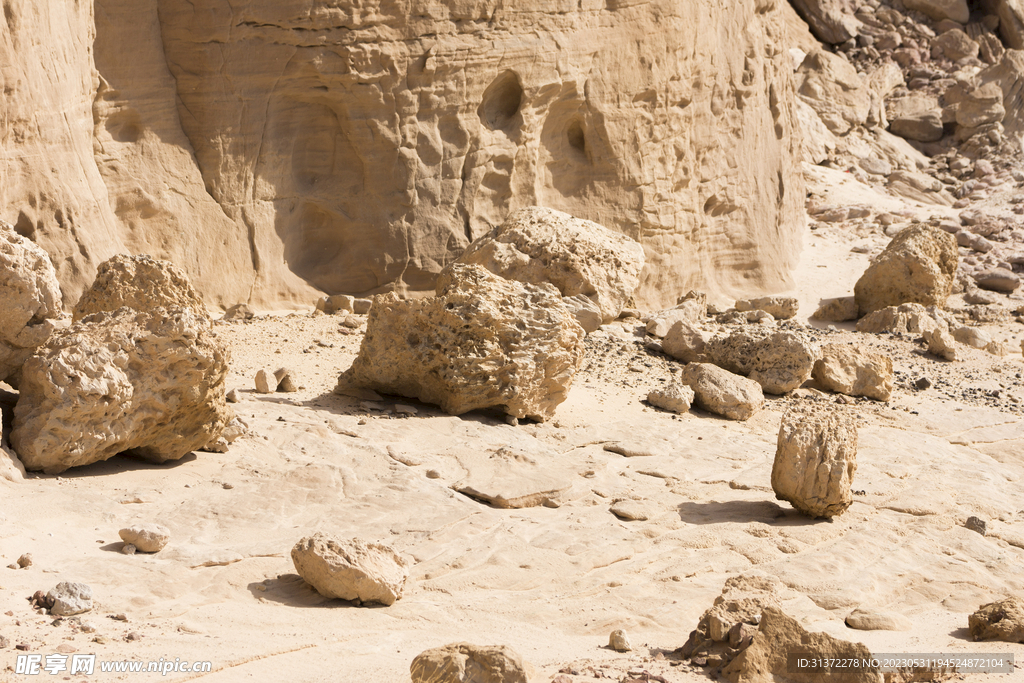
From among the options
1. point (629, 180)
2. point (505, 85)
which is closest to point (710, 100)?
point (629, 180)

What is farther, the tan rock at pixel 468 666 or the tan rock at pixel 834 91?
the tan rock at pixel 834 91

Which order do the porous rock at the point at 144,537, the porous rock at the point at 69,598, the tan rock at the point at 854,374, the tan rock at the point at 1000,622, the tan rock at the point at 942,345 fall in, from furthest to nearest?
the tan rock at the point at 942,345 → the tan rock at the point at 854,374 → the tan rock at the point at 1000,622 → the porous rock at the point at 144,537 → the porous rock at the point at 69,598

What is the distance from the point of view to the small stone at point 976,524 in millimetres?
5688

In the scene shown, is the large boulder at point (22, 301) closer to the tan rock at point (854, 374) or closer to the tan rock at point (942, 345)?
the tan rock at point (854, 374)

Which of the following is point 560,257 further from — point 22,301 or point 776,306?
point 22,301

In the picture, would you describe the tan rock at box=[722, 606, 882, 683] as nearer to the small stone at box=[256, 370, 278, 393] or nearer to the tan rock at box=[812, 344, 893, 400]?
the small stone at box=[256, 370, 278, 393]

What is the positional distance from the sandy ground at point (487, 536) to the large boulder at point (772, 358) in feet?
2.54

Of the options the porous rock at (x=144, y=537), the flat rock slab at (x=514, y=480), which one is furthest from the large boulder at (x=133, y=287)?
the porous rock at (x=144, y=537)

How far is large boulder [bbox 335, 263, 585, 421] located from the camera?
21.6 ft

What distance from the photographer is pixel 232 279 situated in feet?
30.1

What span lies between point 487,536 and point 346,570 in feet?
3.56

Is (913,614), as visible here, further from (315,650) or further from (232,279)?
(232,279)

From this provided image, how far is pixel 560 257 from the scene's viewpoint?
874 centimetres

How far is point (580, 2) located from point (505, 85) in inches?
47.7
